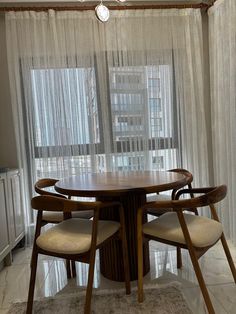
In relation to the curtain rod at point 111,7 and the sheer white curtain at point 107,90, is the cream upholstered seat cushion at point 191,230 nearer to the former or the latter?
the sheer white curtain at point 107,90

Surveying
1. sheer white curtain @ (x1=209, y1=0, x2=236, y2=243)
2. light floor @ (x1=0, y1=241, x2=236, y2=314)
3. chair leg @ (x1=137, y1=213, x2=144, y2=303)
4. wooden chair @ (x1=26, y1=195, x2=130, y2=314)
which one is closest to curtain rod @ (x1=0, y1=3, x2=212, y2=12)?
sheer white curtain @ (x1=209, y1=0, x2=236, y2=243)

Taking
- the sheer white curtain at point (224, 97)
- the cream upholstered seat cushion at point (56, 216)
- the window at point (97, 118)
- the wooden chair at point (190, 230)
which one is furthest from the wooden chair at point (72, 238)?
the sheer white curtain at point (224, 97)

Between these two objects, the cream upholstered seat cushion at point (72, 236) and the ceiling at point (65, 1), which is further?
the ceiling at point (65, 1)

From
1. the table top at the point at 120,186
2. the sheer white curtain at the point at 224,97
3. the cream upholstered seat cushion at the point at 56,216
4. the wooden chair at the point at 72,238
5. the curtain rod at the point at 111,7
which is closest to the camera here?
the wooden chair at the point at 72,238

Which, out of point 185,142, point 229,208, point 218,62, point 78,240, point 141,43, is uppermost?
point 141,43

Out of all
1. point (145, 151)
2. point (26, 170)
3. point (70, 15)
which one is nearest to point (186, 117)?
point (145, 151)

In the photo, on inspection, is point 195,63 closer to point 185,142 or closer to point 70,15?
point 185,142

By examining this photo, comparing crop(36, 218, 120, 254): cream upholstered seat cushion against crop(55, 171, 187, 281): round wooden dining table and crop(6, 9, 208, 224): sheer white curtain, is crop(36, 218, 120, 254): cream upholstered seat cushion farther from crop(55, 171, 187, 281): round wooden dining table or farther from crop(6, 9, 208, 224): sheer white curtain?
crop(6, 9, 208, 224): sheer white curtain

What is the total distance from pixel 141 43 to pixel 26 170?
1836 millimetres

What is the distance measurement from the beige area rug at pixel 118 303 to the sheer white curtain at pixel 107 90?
139cm

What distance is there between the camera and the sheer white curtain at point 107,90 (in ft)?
9.71

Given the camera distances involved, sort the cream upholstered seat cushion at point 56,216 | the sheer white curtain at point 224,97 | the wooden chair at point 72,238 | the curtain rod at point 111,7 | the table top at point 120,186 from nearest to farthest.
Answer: the wooden chair at point 72,238 < the table top at point 120,186 < the cream upholstered seat cushion at point 56,216 < the sheer white curtain at point 224,97 < the curtain rod at point 111,7

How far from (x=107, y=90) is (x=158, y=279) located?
6.34 ft

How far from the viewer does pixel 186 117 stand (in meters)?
3.12
